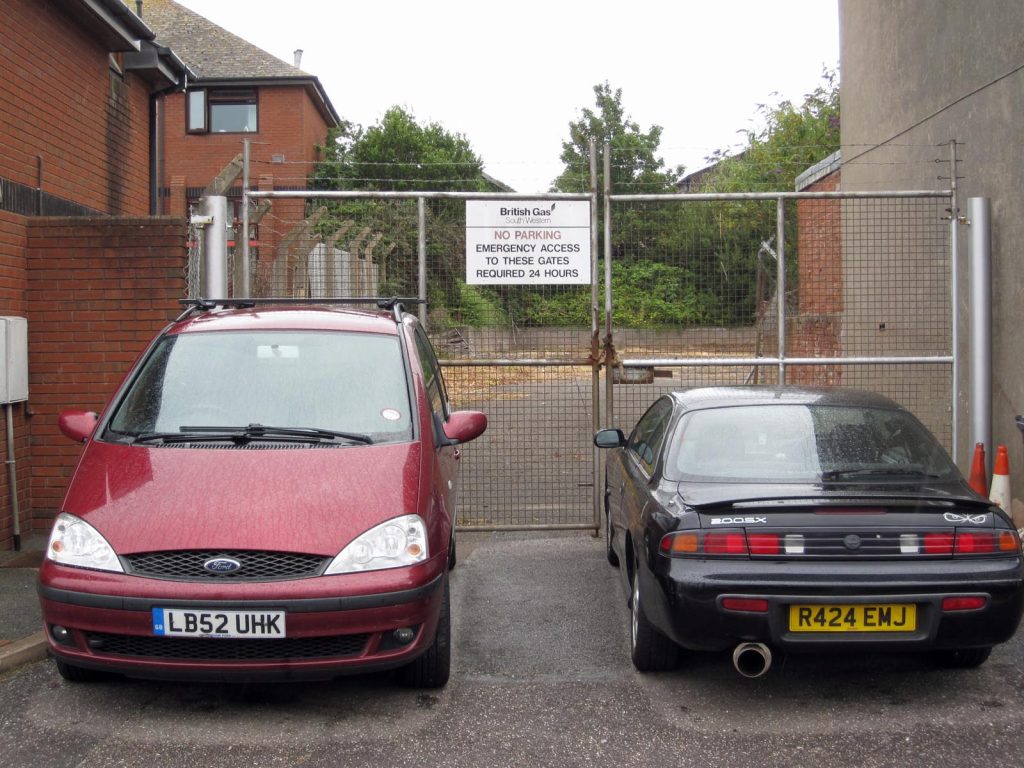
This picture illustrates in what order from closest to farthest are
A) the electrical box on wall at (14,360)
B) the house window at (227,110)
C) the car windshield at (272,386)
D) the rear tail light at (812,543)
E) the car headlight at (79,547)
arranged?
the car headlight at (79,547), the rear tail light at (812,543), the car windshield at (272,386), the electrical box on wall at (14,360), the house window at (227,110)

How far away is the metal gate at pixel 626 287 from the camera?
7695 millimetres

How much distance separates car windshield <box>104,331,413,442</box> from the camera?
484cm

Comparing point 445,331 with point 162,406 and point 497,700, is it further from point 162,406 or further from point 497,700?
point 497,700

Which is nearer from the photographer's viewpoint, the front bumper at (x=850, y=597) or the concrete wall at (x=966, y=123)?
the front bumper at (x=850, y=597)

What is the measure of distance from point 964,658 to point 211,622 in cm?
350

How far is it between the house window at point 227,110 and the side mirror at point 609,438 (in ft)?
90.2

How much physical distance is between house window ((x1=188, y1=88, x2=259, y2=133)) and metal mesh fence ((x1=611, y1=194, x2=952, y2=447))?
83.9 feet

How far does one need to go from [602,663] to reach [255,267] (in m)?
4.63

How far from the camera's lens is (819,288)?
898cm

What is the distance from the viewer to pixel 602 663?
5.05 m

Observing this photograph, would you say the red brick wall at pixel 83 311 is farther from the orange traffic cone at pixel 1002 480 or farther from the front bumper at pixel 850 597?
the orange traffic cone at pixel 1002 480

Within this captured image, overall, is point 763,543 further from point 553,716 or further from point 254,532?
point 254,532

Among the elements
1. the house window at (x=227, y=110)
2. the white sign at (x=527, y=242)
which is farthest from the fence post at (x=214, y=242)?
the house window at (x=227, y=110)

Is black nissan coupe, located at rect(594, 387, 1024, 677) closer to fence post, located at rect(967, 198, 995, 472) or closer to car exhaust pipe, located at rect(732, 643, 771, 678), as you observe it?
car exhaust pipe, located at rect(732, 643, 771, 678)
